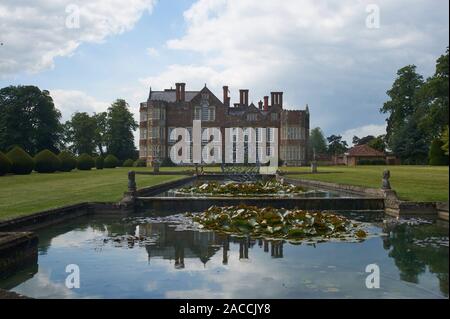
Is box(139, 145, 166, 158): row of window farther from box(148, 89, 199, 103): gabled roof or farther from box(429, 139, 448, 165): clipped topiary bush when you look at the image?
box(429, 139, 448, 165): clipped topiary bush

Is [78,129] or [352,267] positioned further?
[78,129]

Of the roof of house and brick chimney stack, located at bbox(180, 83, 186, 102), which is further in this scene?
brick chimney stack, located at bbox(180, 83, 186, 102)

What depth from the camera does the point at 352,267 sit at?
6.93 meters

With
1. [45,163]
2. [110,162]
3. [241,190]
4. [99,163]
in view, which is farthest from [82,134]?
[241,190]


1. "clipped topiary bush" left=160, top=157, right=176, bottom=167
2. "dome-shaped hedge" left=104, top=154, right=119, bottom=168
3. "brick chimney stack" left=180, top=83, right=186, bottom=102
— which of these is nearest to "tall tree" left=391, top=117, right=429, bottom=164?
"clipped topiary bush" left=160, top=157, right=176, bottom=167

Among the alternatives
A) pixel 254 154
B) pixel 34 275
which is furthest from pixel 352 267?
pixel 254 154

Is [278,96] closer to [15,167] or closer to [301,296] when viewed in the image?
[15,167]

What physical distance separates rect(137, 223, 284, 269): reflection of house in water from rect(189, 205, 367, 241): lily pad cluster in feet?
1.61

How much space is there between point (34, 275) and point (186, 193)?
13.0 meters

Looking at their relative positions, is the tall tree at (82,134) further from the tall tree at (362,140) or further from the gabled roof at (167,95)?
the tall tree at (362,140)

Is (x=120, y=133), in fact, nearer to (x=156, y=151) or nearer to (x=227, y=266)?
→ (x=156, y=151)

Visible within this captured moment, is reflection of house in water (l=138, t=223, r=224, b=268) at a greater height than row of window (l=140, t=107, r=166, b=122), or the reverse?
row of window (l=140, t=107, r=166, b=122)

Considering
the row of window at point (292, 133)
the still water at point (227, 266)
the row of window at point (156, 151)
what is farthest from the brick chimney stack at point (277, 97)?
the still water at point (227, 266)

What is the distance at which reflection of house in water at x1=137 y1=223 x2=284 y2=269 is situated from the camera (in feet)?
25.8
